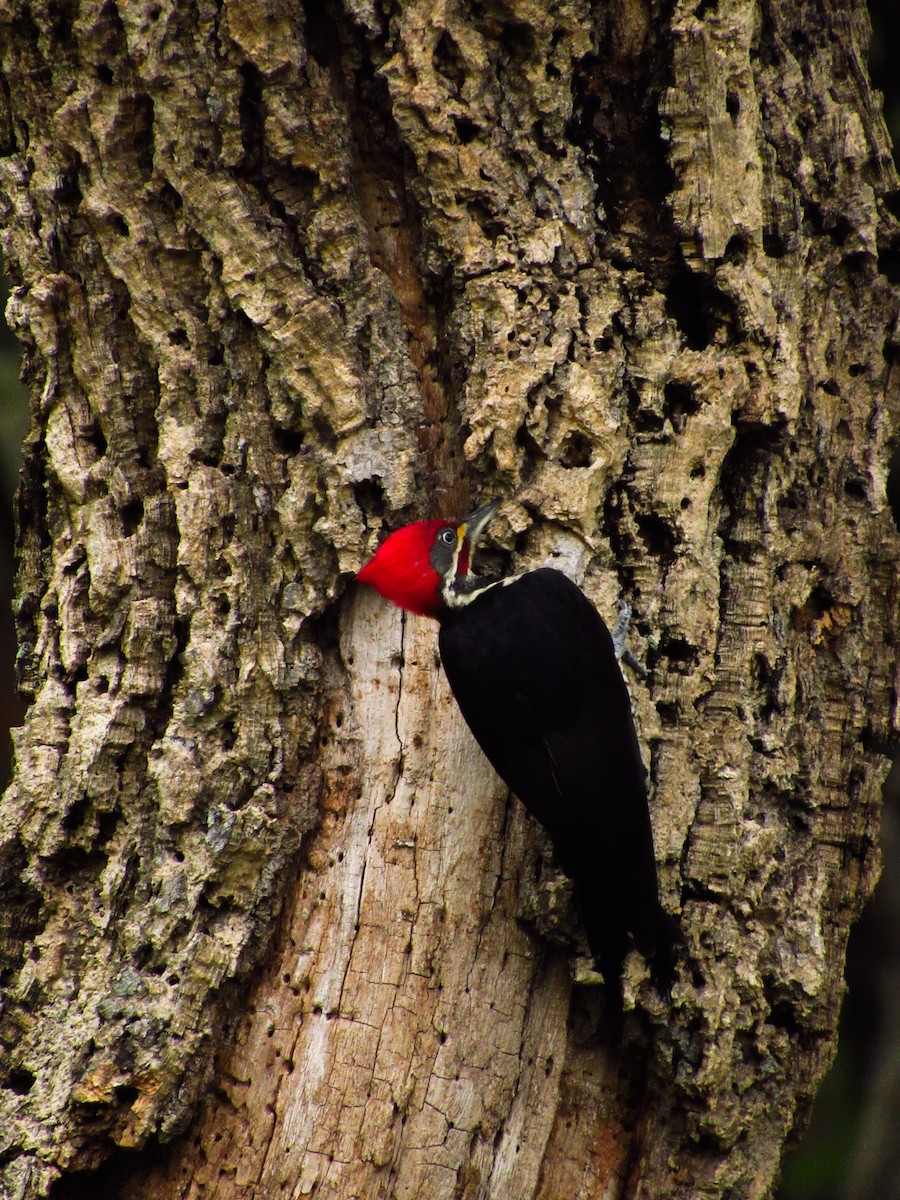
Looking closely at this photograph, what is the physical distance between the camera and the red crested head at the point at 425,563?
2.45 meters

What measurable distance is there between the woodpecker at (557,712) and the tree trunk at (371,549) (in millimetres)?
114

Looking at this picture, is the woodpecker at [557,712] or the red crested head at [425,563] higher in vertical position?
the red crested head at [425,563]

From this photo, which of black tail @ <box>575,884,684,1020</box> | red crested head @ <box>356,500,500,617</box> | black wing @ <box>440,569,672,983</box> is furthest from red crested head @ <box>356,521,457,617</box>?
black tail @ <box>575,884,684,1020</box>

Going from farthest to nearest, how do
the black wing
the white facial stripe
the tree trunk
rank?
the white facial stripe < the tree trunk < the black wing

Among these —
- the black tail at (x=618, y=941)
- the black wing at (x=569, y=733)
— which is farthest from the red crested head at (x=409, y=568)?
the black tail at (x=618, y=941)

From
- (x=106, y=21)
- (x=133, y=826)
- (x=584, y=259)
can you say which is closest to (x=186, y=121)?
(x=106, y=21)

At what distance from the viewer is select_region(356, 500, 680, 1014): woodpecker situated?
2.33 metres

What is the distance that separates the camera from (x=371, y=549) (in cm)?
259

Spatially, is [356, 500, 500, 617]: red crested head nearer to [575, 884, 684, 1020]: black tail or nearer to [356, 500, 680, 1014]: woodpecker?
[356, 500, 680, 1014]: woodpecker

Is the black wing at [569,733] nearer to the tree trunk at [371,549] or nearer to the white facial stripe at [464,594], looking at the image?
the white facial stripe at [464,594]

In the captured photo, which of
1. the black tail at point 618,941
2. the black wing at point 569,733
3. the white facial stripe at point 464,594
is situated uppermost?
the white facial stripe at point 464,594

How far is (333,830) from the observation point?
2584mm

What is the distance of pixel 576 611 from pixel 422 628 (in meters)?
0.42

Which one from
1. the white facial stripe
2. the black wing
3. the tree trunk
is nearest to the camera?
the black wing
